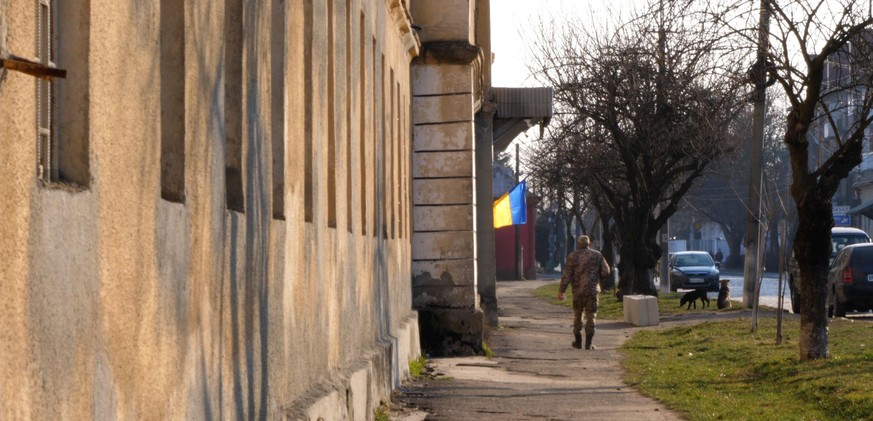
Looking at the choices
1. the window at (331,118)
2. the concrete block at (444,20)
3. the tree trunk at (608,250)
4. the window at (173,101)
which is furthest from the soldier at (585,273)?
the tree trunk at (608,250)

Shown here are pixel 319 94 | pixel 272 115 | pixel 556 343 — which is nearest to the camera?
pixel 272 115

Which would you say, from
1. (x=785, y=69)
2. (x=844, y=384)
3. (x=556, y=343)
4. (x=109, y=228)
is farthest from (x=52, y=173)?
(x=556, y=343)

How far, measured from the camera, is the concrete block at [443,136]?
19.1m

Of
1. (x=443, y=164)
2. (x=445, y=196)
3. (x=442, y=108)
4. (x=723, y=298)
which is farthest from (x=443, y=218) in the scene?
(x=723, y=298)

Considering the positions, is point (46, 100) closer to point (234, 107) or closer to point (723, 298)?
point (234, 107)

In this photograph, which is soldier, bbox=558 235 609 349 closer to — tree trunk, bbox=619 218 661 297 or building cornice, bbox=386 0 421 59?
building cornice, bbox=386 0 421 59

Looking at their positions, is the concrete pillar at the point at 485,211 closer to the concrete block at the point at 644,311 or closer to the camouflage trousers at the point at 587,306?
the concrete block at the point at 644,311

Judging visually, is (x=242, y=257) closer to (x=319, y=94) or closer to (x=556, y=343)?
(x=319, y=94)

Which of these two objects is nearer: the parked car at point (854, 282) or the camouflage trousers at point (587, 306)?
the camouflage trousers at point (587, 306)

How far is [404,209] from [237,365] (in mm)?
10986

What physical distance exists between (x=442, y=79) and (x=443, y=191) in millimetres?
1499

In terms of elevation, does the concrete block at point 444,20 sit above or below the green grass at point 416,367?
above

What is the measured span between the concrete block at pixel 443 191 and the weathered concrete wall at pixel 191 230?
7055 millimetres

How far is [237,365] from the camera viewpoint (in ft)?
22.7
